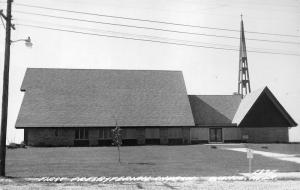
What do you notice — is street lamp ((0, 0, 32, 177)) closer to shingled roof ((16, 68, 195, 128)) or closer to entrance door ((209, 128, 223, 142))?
shingled roof ((16, 68, 195, 128))

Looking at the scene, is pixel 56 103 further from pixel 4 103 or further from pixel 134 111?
pixel 4 103

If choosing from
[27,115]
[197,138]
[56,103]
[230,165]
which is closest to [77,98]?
[56,103]

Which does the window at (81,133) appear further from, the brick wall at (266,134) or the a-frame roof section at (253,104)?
the brick wall at (266,134)

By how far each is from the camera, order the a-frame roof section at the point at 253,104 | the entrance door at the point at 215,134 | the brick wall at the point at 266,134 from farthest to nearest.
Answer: the entrance door at the point at 215,134, the brick wall at the point at 266,134, the a-frame roof section at the point at 253,104

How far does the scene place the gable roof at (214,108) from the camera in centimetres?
4488

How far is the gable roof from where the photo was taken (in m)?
44.9

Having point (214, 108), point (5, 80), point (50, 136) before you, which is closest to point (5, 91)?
point (5, 80)

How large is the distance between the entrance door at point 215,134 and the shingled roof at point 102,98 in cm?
356

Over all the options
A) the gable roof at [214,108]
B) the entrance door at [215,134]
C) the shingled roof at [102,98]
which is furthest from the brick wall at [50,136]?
the entrance door at [215,134]

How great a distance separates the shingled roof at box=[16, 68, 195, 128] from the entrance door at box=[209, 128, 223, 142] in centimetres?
356

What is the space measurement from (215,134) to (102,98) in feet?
42.4

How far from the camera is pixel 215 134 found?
44844 millimetres

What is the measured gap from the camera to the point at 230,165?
68.1 feet

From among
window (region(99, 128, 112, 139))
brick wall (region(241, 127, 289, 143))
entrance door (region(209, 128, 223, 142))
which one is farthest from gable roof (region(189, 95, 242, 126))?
window (region(99, 128, 112, 139))
